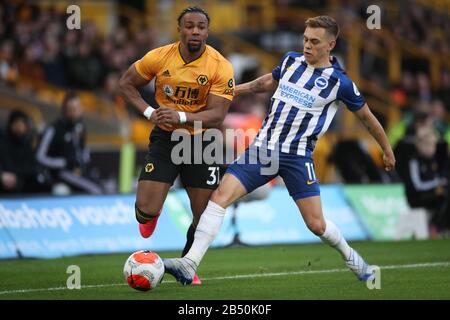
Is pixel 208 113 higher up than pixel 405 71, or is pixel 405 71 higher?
pixel 405 71

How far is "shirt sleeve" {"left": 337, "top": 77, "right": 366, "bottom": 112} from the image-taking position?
401 inches

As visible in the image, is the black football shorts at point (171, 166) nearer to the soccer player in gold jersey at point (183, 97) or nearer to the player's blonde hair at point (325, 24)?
the soccer player in gold jersey at point (183, 97)

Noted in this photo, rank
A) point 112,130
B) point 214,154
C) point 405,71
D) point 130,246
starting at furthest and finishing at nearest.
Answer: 1. point 405,71
2. point 112,130
3. point 130,246
4. point 214,154

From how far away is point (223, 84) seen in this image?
34.5 feet

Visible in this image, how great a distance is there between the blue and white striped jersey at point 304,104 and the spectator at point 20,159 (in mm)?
6882

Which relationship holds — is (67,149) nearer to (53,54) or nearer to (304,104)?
(53,54)

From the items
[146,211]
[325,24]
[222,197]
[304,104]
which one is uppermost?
[325,24]

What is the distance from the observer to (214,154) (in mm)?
11117

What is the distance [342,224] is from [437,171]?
2.02 metres

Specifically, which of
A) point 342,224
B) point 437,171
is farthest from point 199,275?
point 437,171

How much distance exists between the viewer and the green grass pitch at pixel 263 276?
386 inches

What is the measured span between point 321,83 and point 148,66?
1.65m

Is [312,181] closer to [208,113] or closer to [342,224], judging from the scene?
[208,113]

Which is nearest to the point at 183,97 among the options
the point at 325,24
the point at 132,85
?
the point at 132,85
